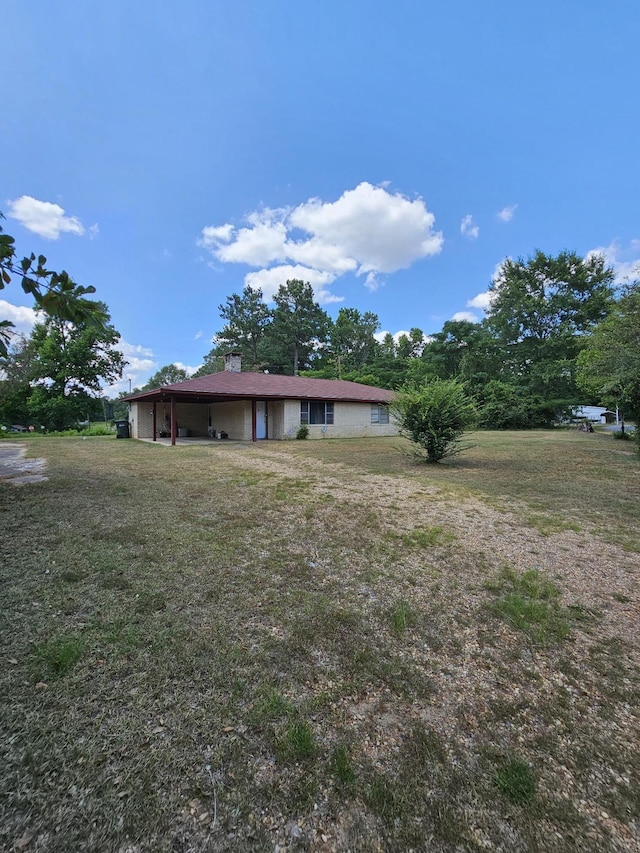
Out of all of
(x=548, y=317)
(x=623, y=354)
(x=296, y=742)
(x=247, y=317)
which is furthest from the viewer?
(x=247, y=317)

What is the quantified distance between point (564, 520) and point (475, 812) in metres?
4.50

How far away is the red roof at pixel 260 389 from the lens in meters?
14.3

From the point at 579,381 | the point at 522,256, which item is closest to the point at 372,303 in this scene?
the point at 522,256

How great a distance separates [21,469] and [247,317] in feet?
115

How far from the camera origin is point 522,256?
33.2 metres

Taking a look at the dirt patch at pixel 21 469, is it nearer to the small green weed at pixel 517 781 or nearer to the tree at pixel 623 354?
the small green weed at pixel 517 781

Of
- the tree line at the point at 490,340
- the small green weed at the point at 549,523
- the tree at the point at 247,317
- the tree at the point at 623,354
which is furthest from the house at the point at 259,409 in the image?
the tree at the point at 247,317

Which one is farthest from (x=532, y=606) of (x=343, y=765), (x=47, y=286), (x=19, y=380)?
(x=19, y=380)

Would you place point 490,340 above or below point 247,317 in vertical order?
below

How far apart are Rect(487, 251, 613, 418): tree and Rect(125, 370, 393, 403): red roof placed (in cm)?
1713

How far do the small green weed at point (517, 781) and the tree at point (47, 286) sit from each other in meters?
2.64

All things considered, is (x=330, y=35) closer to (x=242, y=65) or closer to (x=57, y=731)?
(x=242, y=65)

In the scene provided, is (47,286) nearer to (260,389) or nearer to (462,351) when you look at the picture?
(260,389)

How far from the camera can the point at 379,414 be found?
1952 centimetres
